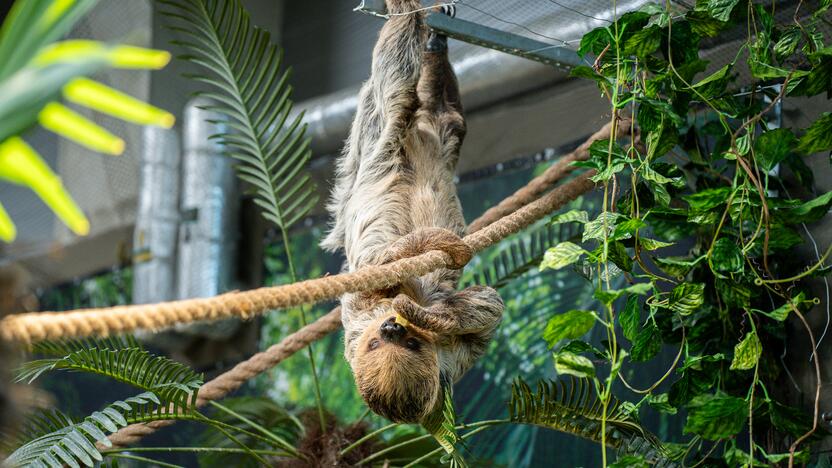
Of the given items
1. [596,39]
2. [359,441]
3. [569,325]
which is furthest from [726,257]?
[359,441]

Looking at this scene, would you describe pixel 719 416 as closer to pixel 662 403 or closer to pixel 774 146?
pixel 662 403

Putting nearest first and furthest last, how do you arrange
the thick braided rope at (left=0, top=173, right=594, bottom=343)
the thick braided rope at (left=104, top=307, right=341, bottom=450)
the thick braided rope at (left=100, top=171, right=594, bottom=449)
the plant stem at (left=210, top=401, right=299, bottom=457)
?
the thick braided rope at (left=0, top=173, right=594, bottom=343) → the thick braided rope at (left=100, top=171, right=594, bottom=449) → the thick braided rope at (left=104, top=307, right=341, bottom=450) → the plant stem at (left=210, top=401, right=299, bottom=457)

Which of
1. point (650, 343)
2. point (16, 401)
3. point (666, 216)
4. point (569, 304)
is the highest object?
point (16, 401)

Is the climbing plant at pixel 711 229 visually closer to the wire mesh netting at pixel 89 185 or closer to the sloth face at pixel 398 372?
the sloth face at pixel 398 372

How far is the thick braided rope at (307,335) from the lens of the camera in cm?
290

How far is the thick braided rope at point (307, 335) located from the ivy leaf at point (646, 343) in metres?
0.60

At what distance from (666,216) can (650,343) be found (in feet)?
1.61

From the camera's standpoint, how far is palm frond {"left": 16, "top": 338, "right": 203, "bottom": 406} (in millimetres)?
2857

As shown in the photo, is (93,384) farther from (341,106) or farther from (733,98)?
(733,98)

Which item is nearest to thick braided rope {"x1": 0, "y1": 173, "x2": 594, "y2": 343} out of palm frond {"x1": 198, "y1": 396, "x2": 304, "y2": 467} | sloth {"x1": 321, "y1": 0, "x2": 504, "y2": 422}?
sloth {"x1": 321, "y1": 0, "x2": 504, "y2": 422}

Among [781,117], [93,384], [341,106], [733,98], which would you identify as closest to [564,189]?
[733,98]

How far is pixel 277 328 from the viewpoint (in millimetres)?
6207

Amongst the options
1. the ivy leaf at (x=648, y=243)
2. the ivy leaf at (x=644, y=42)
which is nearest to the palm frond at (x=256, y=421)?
the ivy leaf at (x=648, y=243)

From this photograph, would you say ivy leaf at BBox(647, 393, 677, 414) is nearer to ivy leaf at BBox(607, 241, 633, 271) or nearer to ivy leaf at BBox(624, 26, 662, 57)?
ivy leaf at BBox(607, 241, 633, 271)
